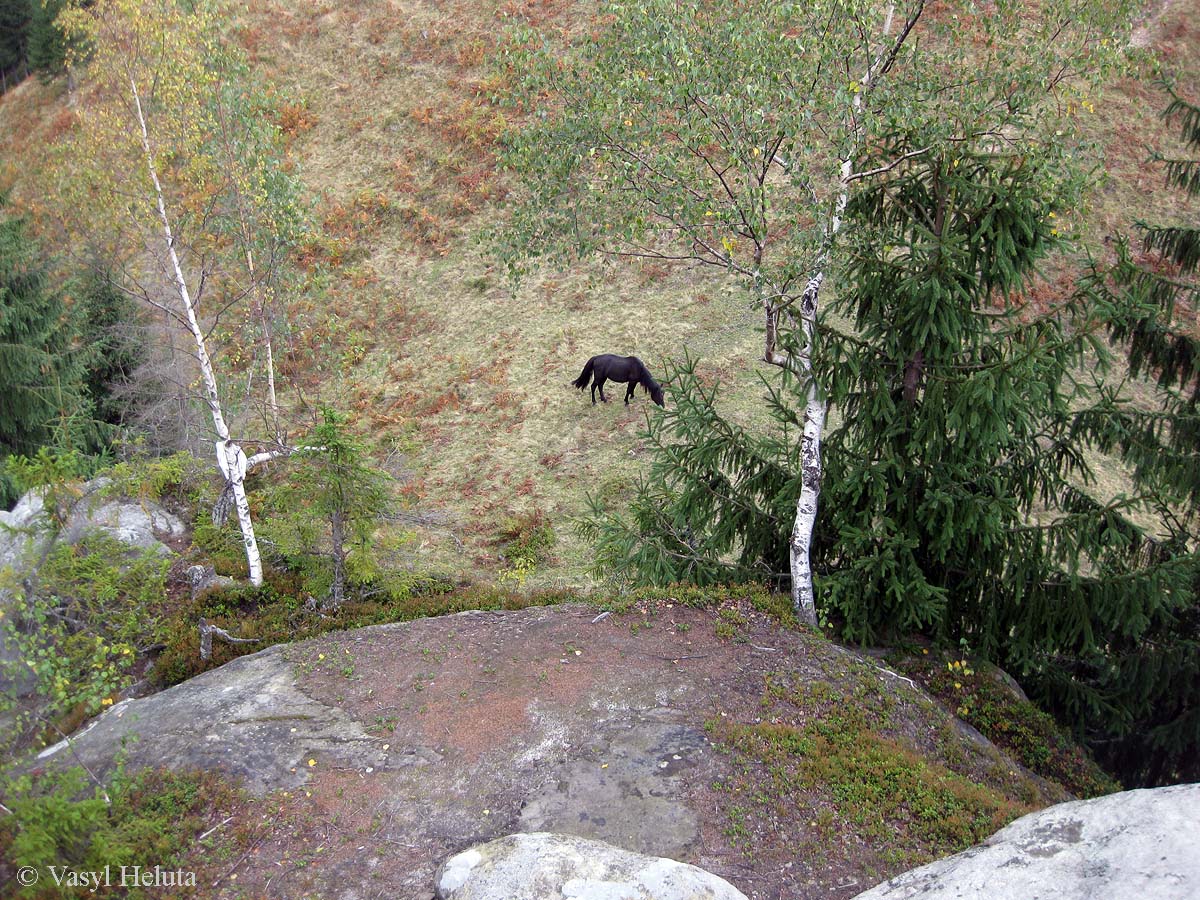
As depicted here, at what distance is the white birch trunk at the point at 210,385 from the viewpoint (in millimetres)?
12469

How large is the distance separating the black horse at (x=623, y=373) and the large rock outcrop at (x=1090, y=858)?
16.5 meters

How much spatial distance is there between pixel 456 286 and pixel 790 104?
20.2 metres

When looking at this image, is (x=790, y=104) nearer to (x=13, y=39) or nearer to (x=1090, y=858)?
(x=1090, y=858)

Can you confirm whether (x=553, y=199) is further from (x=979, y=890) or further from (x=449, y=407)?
(x=449, y=407)

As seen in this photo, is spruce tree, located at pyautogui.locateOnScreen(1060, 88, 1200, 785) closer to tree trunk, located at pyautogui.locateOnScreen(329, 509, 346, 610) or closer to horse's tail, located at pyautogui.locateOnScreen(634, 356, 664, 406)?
tree trunk, located at pyautogui.locateOnScreen(329, 509, 346, 610)

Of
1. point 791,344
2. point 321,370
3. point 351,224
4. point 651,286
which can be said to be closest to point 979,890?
point 791,344

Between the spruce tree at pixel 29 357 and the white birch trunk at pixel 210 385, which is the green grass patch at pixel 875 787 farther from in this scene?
the spruce tree at pixel 29 357

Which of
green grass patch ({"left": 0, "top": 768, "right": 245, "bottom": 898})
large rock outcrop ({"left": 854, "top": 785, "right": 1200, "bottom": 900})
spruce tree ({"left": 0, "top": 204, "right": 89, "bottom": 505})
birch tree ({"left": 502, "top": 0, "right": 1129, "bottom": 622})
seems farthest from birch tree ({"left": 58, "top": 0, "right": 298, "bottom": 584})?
large rock outcrop ({"left": 854, "top": 785, "right": 1200, "bottom": 900})

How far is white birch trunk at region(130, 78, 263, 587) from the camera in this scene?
1247cm

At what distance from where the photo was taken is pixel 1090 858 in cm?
471

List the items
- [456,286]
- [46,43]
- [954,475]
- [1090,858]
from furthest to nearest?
[46,43] < [456,286] < [954,475] < [1090,858]

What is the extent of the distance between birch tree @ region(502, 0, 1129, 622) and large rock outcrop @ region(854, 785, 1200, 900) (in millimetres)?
5284

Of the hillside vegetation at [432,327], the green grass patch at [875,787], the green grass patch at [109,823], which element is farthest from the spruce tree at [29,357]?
the green grass patch at [875,787]

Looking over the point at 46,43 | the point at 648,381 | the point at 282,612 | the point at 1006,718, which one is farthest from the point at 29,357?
the point at 46,43
